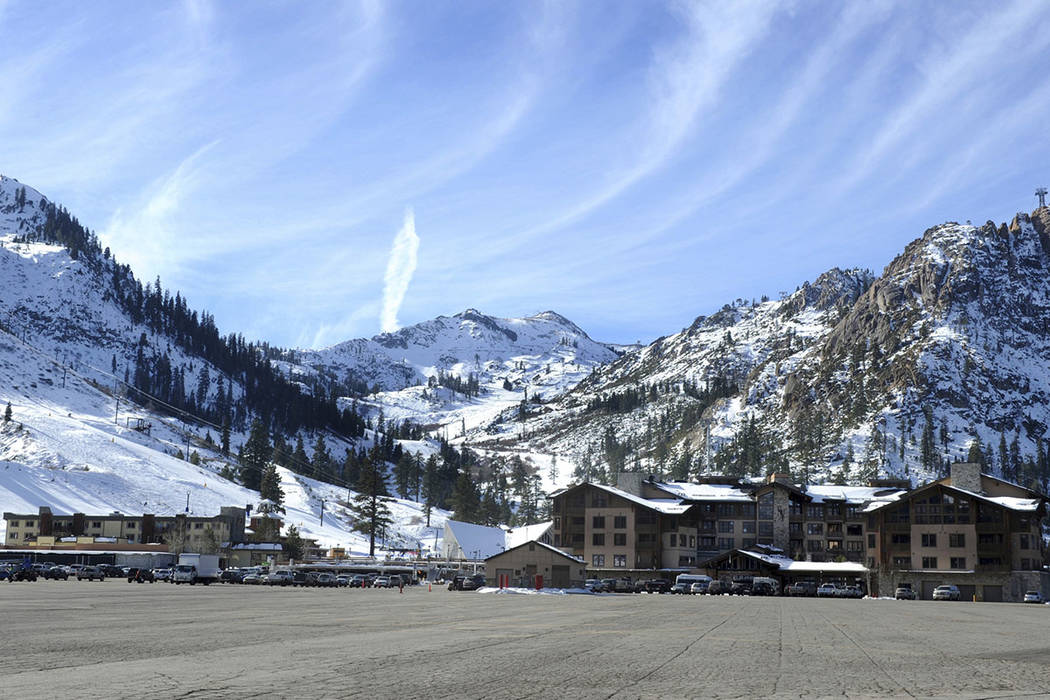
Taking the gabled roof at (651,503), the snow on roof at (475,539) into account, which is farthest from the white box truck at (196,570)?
the snow on roof at (475,539)

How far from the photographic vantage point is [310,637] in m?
31.7

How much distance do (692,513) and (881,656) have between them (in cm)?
11438

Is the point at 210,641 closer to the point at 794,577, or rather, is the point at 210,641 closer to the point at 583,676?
the point at 583,676

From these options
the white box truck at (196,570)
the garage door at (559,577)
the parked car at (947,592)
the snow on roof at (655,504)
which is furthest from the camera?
the snow on roof at (655,504)

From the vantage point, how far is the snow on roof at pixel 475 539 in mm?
167413

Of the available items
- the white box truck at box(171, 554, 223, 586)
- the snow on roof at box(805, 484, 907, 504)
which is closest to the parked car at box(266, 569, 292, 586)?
the white box truck at box(171, 554, 223, 586)

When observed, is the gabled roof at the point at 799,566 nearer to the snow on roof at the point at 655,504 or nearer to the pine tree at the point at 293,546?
the snow on roof at the point at 655,504

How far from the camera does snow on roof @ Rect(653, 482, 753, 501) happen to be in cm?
14588

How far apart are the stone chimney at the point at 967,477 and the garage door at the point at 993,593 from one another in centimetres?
2510

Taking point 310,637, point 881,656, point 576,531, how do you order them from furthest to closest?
point 576,531 → point 310,637 → point 881,656

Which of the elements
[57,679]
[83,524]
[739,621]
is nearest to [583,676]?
[57,679]

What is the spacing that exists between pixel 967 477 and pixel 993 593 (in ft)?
88.8

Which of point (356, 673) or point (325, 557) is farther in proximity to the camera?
point (325, 557)

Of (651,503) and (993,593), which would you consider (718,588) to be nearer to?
(651,503)
